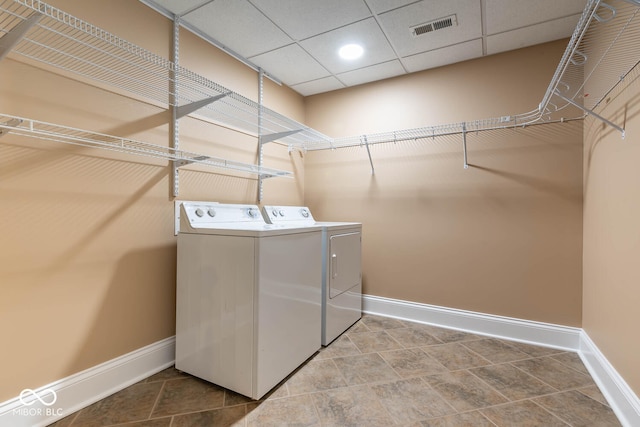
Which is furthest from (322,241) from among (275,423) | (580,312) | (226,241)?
(580,312)

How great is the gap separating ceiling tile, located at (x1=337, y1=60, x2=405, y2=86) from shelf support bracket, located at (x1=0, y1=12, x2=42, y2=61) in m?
2.11

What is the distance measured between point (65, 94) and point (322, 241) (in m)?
1.59

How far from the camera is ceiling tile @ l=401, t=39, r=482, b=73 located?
218 centimetres

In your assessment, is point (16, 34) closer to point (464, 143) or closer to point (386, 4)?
point (386, 4)

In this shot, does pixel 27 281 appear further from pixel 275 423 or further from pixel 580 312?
pixel 580 312

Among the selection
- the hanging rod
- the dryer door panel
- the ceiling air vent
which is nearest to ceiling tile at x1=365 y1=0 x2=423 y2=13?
the ceiling air vent

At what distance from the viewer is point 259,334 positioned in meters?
1.43

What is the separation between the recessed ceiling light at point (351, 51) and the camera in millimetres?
2158

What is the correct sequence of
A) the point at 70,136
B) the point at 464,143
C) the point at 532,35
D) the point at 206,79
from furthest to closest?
1. the point at 464,143
2. the point at 532,35
3. the point at 206,79
4. the point at 70,136

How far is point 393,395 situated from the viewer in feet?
4.99

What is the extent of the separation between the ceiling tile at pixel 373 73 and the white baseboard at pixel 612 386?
7.91ft

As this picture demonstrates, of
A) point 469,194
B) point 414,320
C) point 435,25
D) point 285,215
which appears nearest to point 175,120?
point 285,215

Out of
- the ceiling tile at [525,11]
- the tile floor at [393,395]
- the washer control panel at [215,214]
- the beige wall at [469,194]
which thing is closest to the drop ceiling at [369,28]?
the ceiling tile at [525,11]

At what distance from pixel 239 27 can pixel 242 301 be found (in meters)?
1.77
